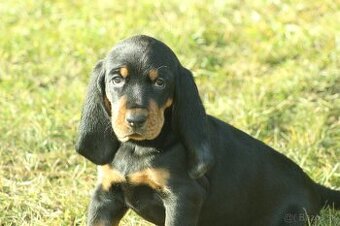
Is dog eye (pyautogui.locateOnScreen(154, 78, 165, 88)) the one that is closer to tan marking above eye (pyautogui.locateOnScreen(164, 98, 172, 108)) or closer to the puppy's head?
the puppy's head

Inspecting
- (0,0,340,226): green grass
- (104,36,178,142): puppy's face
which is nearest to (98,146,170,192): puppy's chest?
Result: (104,36,178,142): puppy's face

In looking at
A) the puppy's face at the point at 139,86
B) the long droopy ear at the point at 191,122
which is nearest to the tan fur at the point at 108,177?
the puppy's face at the point at 139,86

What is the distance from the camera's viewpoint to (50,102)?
7.02 m

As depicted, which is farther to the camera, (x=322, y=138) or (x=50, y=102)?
(x=50, y=102)

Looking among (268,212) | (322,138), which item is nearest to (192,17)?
(322,138)

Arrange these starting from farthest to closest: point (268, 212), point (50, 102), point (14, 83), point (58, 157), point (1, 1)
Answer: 1. point (1, 1)
2. point (14, 83)
3. point (50, 102)
4. point (58, 157)
5. point (268, 212)

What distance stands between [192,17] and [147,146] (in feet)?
15.0

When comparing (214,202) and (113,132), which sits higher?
(113,132)

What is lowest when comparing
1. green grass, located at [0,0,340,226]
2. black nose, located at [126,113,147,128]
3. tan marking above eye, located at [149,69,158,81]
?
green grass, located at [0,0,340,226]

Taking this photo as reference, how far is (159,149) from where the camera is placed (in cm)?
425

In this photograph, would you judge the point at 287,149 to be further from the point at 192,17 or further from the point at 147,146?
the point at 192,17

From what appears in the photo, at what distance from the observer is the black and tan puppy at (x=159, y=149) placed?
4.08 meters

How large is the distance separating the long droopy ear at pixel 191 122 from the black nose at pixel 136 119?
31cm

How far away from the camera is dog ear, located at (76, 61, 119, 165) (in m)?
4.32
